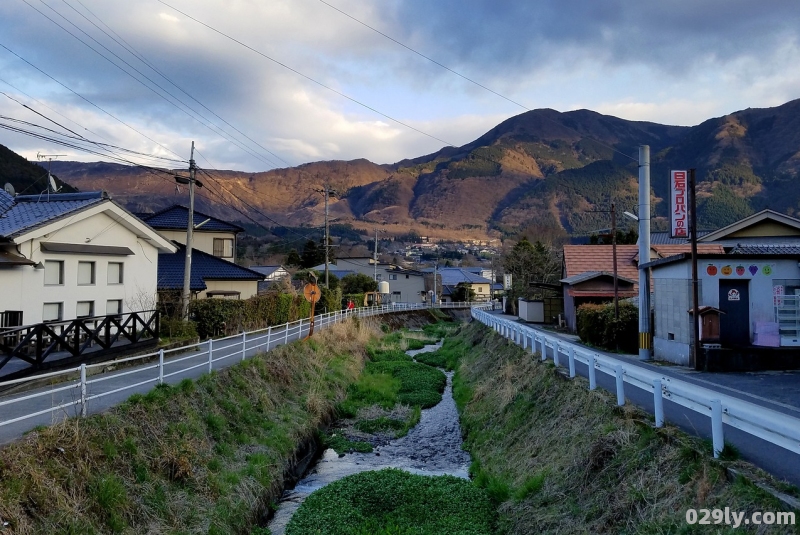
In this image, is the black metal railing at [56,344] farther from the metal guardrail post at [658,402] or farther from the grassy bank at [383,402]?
the metal guardrail post at [658,402]

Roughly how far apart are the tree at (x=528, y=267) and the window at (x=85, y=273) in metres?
37.5

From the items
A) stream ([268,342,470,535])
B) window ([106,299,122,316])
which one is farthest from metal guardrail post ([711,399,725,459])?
window ([106,299,122,316])

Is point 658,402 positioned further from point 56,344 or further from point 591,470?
point 56,344

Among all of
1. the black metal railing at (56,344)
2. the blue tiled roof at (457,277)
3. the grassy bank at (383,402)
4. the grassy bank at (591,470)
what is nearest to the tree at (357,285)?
the blue tiled roof at (457,277)

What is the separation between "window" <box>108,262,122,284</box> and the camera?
20952mm

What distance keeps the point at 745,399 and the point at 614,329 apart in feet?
34.8

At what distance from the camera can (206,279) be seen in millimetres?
31062

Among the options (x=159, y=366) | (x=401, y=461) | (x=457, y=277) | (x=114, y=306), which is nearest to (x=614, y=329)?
(x=401, y=461)

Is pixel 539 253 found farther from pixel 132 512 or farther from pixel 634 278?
pixel 132 512

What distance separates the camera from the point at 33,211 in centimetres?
1870

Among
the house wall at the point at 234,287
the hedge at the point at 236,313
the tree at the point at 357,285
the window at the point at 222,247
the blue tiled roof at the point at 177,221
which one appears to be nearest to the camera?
the hedge at the point at 236,313

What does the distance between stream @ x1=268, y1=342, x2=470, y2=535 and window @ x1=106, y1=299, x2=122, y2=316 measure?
1162 centimetres

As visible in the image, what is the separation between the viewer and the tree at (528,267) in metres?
52.8

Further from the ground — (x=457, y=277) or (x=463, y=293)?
(x=457, y=277)
